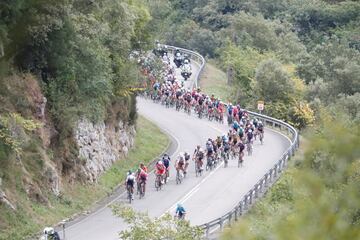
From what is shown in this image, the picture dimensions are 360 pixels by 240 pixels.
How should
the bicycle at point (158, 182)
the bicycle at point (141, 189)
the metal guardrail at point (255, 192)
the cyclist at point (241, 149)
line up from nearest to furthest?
the metal guardrail at point (255, 192)
the bicycle at point (141, 189)
the bicycle at point (158, 182)
the cyclist at point (241, 149)

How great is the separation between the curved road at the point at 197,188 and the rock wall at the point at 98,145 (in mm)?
1704

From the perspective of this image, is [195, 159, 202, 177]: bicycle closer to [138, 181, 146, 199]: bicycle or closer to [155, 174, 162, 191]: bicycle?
[155, 174, 162, 191]: bicycle

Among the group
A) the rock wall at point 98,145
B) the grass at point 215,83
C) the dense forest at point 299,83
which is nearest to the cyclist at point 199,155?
the rock wall at point 98,145

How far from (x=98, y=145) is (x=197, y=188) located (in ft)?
14.3

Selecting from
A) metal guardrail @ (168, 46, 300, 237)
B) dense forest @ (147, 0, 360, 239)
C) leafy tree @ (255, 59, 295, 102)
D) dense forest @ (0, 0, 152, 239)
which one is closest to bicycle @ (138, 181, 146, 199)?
dense forest @ (0, 0, 152, 239)

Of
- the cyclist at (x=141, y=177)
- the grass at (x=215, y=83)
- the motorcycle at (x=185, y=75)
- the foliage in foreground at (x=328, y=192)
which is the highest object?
the foliage in foreground at (x=328, y=192)

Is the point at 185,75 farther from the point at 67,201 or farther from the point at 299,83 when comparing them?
the point at 67,201

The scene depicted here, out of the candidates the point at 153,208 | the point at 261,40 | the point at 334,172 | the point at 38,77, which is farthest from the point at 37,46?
the point at 261,40

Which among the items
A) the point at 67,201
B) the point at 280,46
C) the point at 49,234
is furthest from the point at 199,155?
the point at 280,46

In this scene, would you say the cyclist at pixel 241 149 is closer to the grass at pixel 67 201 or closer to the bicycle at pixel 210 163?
the bicycle at pixel 210 163

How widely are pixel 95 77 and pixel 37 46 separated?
3.65 metres

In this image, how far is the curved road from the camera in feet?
79.3

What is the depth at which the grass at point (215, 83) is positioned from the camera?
60928 mm

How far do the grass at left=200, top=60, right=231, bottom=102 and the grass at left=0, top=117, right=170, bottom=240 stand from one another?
22.8 metres
